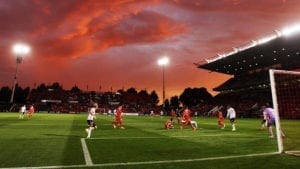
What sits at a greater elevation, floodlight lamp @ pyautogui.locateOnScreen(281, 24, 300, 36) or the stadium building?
floodlight lamp @ pyautogui.locateOnScreen(281, 24, 300, 36)

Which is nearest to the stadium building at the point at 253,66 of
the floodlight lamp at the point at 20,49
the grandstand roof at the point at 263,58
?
the grandstand roof at the point at 263,58

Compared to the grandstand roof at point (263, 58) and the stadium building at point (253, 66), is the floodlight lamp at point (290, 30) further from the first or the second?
the grandstand roof at point (263, 58)

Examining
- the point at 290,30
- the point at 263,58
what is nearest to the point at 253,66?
the point at 263,58

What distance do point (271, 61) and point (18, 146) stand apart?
196 ft

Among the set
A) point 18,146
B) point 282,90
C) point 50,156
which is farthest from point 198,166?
point 282,90

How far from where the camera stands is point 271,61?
62.3 m

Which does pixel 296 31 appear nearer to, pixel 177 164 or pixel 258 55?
pixel 258 55

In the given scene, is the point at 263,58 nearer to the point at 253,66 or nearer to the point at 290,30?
the point at 253,66

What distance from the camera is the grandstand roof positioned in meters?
50.6

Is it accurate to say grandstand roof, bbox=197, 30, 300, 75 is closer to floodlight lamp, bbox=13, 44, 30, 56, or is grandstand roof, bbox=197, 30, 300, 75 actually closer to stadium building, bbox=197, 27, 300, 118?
stadium building, bbox=197, 27, 300, 118

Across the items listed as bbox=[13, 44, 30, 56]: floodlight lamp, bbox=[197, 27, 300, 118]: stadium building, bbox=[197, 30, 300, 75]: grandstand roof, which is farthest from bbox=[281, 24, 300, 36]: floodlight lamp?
bbox=[13, 44, 30, 56]: floodlight lamp

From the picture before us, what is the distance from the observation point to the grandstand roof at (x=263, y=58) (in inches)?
1992

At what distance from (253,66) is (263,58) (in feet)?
26.5

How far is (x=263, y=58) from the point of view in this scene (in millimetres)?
60781
